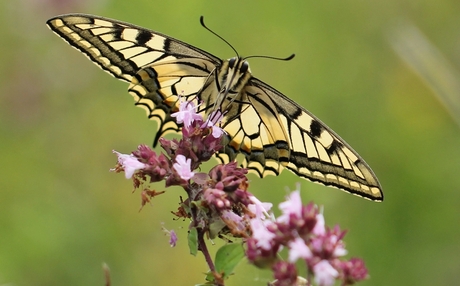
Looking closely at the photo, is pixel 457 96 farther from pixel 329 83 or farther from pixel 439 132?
pixel 329 83

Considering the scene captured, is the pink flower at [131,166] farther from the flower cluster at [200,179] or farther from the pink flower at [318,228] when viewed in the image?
the pink flower at [318,228]

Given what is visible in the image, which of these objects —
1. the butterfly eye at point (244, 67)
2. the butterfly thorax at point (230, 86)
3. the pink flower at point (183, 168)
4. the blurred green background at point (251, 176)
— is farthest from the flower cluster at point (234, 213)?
the blurred green background at point (251, 176)

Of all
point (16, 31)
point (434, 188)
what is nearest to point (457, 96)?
point (434, 188)

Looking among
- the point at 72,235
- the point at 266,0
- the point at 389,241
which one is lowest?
Answer: the point at 72,235

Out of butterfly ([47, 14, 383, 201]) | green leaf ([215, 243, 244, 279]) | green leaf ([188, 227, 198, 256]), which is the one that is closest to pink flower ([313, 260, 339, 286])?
green leaf ([215, 243, 244, 279])

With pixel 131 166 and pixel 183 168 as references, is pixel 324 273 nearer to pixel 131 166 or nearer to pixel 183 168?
pixel 183 168

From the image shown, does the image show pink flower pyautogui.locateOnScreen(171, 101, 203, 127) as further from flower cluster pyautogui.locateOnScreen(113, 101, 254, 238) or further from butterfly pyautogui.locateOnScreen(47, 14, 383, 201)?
butterfly pyautogui.locateOnScreen(47, 14, 383, 201)

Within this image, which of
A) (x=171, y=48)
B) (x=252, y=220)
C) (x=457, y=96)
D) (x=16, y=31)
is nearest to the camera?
(x=252, y=220)
